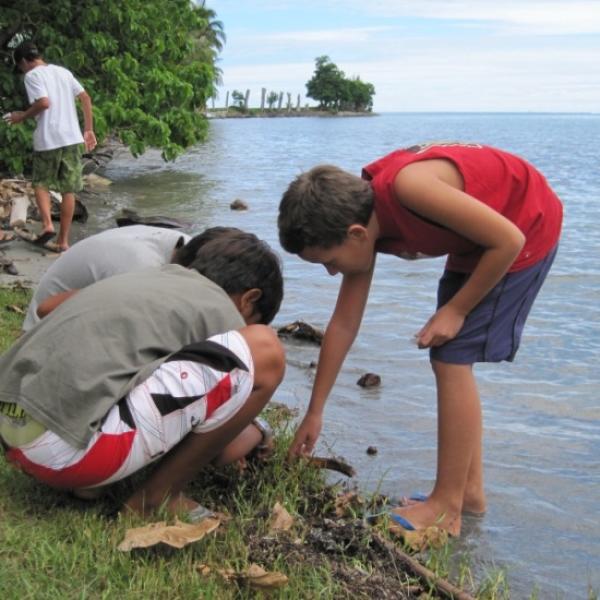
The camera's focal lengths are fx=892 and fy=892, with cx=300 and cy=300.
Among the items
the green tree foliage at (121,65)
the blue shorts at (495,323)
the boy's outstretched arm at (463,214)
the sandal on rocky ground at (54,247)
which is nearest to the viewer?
the boy's outstretched arm at (463,214)

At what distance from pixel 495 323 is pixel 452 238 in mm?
360

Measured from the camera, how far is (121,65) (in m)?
13.9

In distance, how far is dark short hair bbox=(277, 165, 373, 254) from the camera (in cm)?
314

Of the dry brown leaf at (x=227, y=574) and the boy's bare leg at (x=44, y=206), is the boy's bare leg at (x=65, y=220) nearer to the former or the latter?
the boy's bare leg at (x=44, y=206)

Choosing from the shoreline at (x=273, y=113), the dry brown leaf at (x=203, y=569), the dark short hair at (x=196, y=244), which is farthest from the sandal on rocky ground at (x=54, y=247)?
the shoreline at (x=273, y=113)

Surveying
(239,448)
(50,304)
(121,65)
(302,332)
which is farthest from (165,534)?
(121,65)

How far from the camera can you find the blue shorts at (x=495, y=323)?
324cm

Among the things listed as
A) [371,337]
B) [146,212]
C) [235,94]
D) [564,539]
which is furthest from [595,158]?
[235,94]

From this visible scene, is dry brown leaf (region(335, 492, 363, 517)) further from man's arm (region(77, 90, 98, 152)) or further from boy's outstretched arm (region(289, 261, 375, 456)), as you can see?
man's arm (region(77, 90, 98, 152))

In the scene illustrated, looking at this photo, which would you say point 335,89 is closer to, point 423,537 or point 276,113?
point 276,113

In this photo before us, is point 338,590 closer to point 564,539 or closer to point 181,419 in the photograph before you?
point 181,419

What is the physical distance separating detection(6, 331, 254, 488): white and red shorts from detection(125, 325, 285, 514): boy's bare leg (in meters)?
0.06

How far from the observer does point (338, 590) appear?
8.17 feet

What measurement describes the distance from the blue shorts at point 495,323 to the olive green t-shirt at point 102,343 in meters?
0.85
